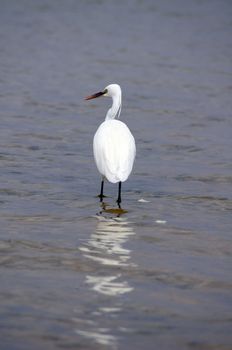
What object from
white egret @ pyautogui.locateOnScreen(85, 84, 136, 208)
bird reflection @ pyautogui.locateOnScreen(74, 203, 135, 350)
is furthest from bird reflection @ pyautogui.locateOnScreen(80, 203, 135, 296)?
white egret @ pyautogui.locateOnScreen(85, 84, 136, 208)

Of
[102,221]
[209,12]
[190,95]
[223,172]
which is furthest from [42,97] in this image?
[209,12]

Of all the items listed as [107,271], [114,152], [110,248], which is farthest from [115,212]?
[107,271]

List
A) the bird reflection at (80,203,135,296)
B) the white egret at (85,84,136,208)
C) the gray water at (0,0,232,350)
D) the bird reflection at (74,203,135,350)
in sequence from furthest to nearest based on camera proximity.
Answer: the white egret at (85,84,136,208)
the bird reflection at (80,203,135,296)
the gray water at (0,0,232,350)
the bird reflection at (74,203,135,350)

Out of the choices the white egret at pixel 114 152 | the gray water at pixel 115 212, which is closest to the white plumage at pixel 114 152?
the white egret at pixel 114 152

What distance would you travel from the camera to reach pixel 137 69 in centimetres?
2270

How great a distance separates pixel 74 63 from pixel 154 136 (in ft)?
30.9

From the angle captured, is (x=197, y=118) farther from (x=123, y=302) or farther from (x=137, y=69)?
(x=123, y=302)

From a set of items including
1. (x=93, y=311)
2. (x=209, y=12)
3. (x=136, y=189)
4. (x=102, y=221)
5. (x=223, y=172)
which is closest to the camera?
(x=93, y=311)

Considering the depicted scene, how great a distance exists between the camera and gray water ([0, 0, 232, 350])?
6375 mm

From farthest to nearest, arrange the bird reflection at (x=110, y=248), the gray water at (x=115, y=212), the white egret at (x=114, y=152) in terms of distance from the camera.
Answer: the white egret at (x=114, y=152), the bird reflection at (x=110, y=248), the gray water at (x=115, y=212)

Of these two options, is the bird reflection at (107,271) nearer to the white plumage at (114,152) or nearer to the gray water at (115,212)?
the gray water at (115,212)

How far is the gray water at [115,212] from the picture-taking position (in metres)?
6.38

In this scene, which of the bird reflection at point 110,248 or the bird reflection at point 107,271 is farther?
the bird reflection at point 110,248

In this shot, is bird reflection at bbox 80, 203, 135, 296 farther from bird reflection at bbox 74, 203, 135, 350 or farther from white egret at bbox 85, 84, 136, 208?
white egret at bbox 85, 84, 136, 208
